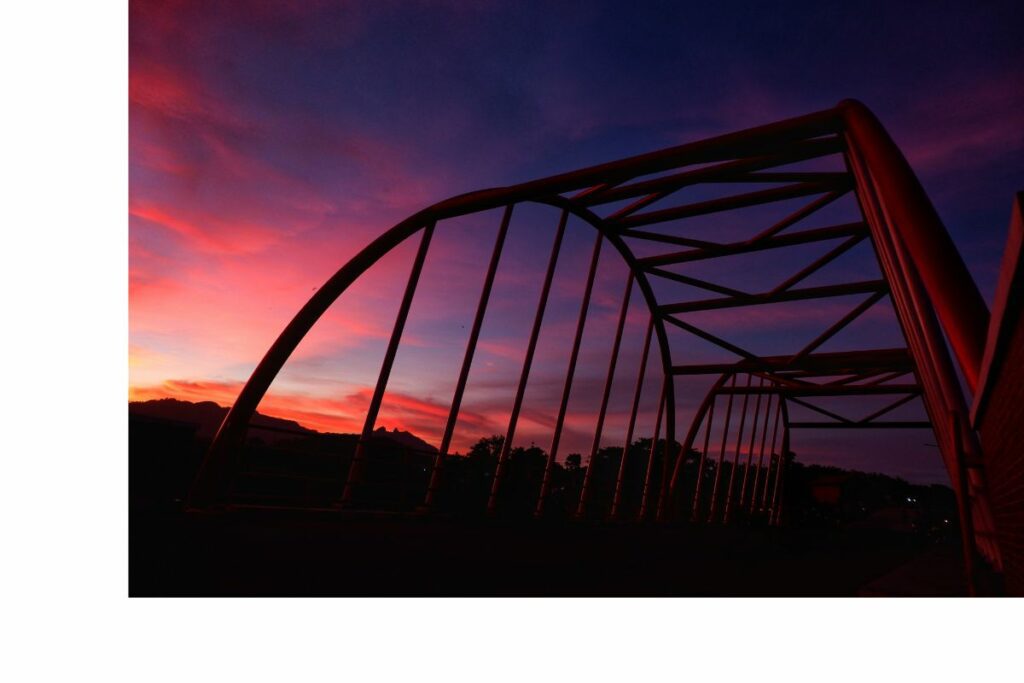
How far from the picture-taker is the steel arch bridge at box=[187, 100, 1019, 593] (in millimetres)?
4820

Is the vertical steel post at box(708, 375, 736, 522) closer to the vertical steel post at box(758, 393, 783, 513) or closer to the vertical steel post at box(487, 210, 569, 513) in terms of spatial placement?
the vertical steel post at box(758, 393, 783, 513)

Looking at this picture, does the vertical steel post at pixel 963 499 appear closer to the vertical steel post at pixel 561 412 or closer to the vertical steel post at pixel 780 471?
the vertical steel post at pixel 561 412

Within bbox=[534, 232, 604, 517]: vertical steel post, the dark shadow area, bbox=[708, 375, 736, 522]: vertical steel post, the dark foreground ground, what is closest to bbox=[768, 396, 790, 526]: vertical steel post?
bbox=[708, 375, 736, 522]: vertical steel post

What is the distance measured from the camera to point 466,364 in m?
9.30

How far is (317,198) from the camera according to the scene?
32.3 ft

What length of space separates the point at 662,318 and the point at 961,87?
1117cm

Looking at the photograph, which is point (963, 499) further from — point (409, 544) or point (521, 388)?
point (521, 388)

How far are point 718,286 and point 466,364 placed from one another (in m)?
7.95

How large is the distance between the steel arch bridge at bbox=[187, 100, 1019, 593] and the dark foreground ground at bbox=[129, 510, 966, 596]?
38.6 inches

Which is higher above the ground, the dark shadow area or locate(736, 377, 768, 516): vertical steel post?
locate(736, 377, 768, 516): vertical steel post

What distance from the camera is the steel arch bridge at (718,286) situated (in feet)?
15.8

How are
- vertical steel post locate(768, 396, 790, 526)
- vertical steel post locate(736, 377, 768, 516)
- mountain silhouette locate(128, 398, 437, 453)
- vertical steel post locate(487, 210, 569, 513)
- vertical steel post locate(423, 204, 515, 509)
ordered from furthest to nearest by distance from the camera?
vertical steel post locate(768, 396, 790, 526)
vertical steel post locate(736, 377, 768, 516)
vertical steel post locate(487, 210, 569, 513)
vertical steel post locate(423, 204, 515, 509)
mountain silhouette locate(128, 398, 437, 453)
